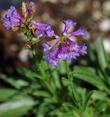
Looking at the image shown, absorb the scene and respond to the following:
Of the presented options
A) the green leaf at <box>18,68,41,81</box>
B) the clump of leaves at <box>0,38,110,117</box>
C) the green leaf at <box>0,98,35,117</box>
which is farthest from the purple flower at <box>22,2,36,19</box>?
the green leaf at <box>0,98,35,117</box>

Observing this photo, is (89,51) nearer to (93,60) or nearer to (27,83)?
(93,60)

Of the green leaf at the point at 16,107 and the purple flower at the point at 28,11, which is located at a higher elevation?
the green leaf at the point at 16,107

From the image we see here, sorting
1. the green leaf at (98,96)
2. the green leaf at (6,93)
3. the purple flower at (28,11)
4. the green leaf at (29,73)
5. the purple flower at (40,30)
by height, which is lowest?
the purple flower at (40,30)

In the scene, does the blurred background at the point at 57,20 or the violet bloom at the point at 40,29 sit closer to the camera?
the violet bloom at the point at 40,29

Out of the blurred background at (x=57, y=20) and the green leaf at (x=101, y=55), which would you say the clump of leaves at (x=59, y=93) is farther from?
the blurred background at (x=57, y=20)

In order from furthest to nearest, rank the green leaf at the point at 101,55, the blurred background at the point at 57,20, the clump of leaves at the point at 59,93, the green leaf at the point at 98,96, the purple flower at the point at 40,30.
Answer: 1. the blurred background at the point at 57,20
2. the green leaf at the point at 101,55
3. the green leaf at the point at 98,96
4. the clump of leaves at the point at 59,93
5. the purple flower at the point at 40,30

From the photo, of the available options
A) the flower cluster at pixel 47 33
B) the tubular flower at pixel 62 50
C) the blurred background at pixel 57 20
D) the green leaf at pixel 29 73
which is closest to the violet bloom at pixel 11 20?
the flower cluster at pixel 47 33

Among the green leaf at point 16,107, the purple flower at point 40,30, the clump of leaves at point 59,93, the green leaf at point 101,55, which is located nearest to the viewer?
the purple flower at point 40,30

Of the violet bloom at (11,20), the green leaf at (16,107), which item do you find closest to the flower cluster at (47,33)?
the violet bloom at (11,20)

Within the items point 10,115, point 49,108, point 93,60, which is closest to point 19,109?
point 10,115

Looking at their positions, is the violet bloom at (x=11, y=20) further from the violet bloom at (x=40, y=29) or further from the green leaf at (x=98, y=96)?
the green leaf at (x=98, y=96)
